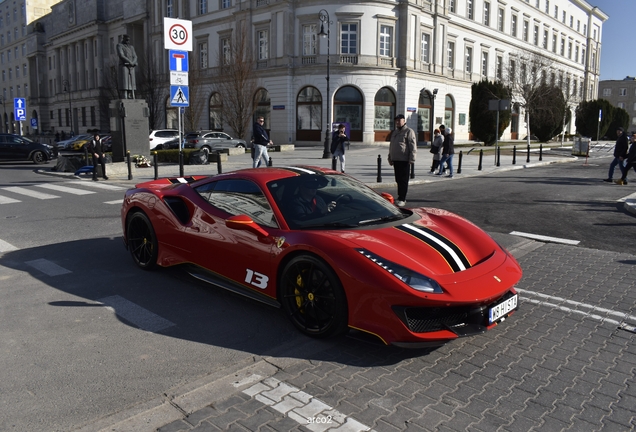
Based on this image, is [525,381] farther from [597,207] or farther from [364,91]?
[364,91]

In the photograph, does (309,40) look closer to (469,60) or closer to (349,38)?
(349,38)

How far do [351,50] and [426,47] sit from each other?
28.5 feet

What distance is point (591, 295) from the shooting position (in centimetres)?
566

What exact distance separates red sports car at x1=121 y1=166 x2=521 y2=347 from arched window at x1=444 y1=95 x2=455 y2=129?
48614mm

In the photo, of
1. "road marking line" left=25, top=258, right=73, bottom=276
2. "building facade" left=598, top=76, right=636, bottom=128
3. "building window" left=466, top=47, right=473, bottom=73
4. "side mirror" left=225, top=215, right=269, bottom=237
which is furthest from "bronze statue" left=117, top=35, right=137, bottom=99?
"building facade" left=598, top=76, right=636, bottom=128

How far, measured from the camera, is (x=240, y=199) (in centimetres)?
531

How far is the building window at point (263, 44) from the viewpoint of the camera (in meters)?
47.0

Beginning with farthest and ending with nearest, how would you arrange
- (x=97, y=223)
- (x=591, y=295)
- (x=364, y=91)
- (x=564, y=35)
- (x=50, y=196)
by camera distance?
(x=564, y=35) → (x=364, y=91) → (x=50, y=196) → (x=97, y=223) → (x=591, y=295)

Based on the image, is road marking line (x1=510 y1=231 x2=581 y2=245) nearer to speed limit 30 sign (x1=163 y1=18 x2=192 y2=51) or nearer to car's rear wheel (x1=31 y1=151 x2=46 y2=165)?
speed limit 30 sign (x1=163 y1=18 x2=192 y2=51)

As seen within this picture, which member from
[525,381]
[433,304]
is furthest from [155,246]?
[525,381]

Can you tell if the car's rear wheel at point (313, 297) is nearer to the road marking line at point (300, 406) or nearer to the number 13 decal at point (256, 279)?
the number 13 decal at point (256, 279)

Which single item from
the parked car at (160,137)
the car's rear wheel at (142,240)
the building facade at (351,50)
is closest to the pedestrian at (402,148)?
the car's rear wheel at (142,240)

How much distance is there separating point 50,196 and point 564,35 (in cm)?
7943

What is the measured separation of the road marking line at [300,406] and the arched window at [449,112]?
51.0m
